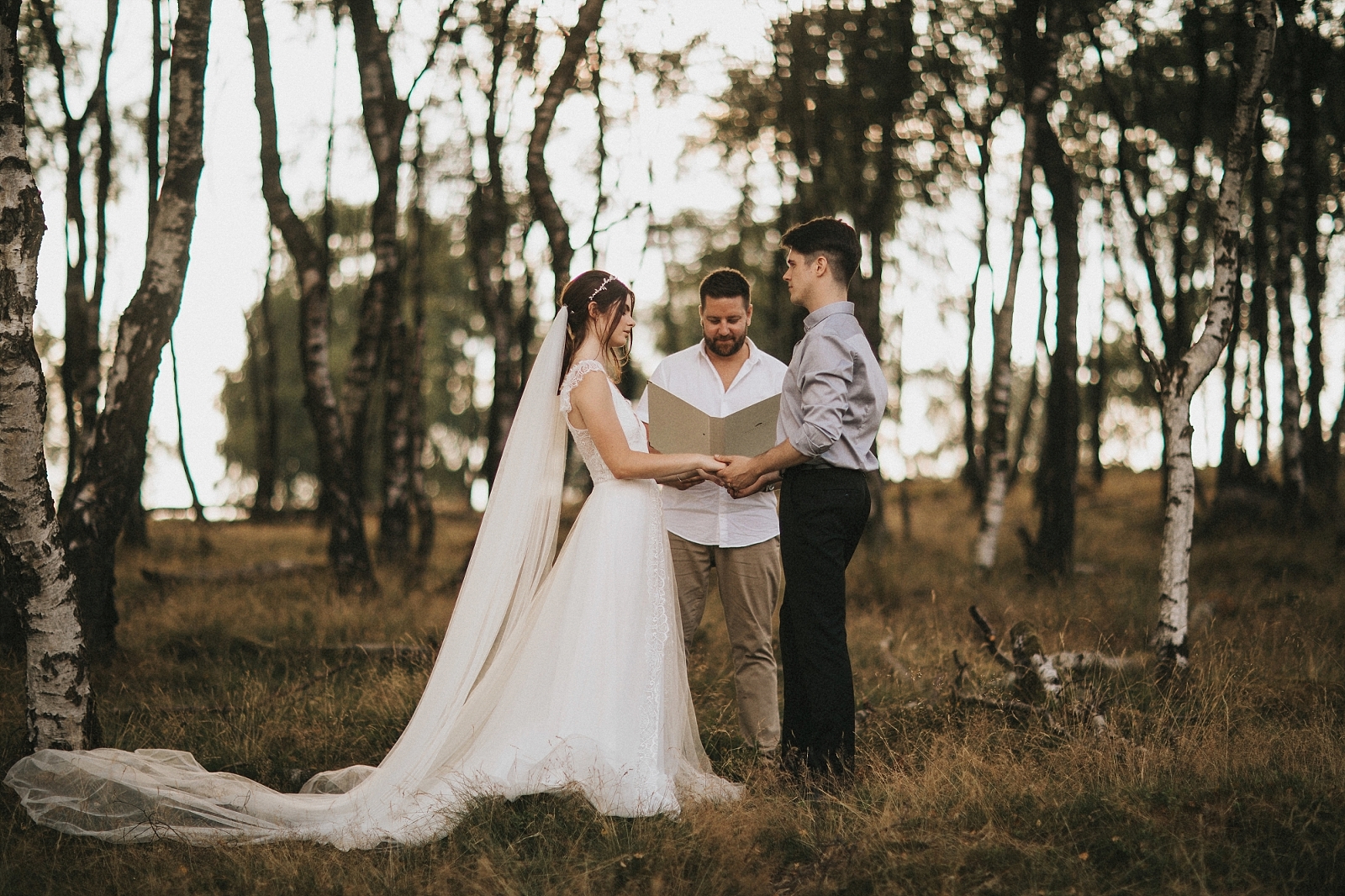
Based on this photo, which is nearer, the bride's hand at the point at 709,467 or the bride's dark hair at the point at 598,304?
the bride's hand at the point at 709,467

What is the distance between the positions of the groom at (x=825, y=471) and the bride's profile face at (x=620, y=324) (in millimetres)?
882

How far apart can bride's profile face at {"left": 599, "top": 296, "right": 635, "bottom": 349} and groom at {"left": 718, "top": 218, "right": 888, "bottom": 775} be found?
88 cm

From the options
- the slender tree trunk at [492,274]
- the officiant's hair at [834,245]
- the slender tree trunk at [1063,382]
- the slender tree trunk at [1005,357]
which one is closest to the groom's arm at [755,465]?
the officiant's hair at [834,245]

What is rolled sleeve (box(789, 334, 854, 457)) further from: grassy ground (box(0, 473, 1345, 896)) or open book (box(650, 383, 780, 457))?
grassy ground (box(0, 473, 1345, 896))

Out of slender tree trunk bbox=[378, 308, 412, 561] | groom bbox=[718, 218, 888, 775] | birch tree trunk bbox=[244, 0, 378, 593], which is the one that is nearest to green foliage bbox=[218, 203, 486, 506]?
slender tree trunk bbox=[378, 308, 412, 561]

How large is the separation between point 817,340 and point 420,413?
14.2 m

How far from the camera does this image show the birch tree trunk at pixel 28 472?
179 inches

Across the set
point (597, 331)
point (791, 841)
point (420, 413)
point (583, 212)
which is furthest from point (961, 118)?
point (791, 841)

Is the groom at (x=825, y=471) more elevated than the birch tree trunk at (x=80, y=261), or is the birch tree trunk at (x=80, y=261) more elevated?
the birch tree trunk at (x=80, y=261)

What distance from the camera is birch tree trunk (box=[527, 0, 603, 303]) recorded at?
26.4 feet

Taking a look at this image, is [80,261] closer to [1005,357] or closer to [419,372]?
[419,372]

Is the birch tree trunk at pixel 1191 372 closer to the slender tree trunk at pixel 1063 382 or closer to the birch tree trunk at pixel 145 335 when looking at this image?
the slender tree trunk at pixel 1063 382

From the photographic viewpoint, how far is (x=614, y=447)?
189 inches

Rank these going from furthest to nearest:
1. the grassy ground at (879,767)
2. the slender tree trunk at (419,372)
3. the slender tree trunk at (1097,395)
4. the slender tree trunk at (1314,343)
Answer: the slender tree trunk at (1097,395) → the slender tree trunk at (1314,343) → the slender tree trunk at (419,372) → the grassy ground at (879,767)
